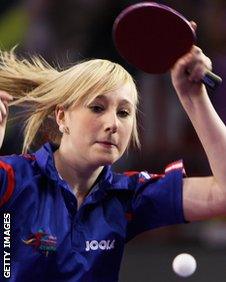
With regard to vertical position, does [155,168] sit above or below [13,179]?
below

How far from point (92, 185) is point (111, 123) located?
333 millimetres

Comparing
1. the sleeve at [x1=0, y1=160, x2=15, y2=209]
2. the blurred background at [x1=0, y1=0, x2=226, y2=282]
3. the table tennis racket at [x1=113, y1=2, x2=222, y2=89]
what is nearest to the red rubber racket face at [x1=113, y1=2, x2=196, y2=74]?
the table tennis racket at [x1=113, y1=2, x2=222, y2=89]

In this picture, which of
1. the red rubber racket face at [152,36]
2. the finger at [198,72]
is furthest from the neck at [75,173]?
the finger at [198,72]

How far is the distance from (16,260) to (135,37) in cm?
98

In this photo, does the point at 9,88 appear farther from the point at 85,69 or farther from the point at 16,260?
the point at 16,260

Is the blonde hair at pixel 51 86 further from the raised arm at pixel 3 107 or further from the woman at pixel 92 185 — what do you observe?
the raised arm at pixel 3 107

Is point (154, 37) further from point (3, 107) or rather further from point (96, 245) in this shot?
point (96, 245)

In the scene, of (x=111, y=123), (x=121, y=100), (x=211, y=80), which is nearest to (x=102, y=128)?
(x=111, y=123)

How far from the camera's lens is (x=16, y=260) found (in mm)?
3947

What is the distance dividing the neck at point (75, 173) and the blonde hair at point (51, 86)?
0.23 m

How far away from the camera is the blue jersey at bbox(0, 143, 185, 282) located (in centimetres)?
394

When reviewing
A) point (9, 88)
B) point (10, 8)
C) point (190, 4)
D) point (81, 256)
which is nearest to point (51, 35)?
point (10, 8)

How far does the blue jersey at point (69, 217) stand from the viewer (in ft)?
12.9

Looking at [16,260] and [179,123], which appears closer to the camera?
[16,260]
